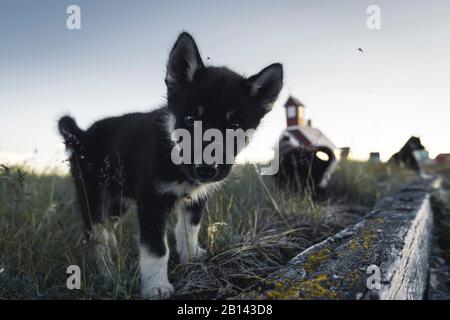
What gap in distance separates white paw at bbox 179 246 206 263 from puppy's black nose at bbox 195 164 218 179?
2.51ft

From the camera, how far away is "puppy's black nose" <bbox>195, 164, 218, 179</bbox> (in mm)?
2783

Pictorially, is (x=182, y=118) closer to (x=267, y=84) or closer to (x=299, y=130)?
(x=267, y=84)

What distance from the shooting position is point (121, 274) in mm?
2992

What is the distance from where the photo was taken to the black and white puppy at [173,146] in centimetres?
294

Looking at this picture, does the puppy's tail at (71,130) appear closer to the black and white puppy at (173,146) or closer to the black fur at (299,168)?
the black and white puppy at (173,146)

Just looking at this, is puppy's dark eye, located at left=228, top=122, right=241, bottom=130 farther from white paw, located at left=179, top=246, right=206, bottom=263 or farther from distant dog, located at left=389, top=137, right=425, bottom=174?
distant dog, located at left=389, top=137, right=425, bottom=174

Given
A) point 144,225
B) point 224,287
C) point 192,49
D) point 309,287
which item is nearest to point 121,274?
point 144,225

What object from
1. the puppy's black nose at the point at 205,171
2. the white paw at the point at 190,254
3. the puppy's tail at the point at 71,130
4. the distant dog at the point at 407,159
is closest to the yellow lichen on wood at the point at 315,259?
the puppy's black nose at the point at 205,171

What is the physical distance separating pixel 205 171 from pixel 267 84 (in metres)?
0.96

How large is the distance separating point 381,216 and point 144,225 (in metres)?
2.19

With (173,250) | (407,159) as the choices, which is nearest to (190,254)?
(173,250)

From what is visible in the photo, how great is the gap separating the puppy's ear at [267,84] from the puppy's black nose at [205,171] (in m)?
0.81

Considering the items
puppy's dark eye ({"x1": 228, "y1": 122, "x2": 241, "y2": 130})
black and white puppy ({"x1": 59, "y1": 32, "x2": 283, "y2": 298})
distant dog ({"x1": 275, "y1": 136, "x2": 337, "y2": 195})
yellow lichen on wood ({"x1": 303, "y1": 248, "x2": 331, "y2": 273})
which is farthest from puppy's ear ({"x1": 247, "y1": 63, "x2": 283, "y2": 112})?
distant dog ({"x1": 275, "y1": 136, "x2": 337, "y2": 195})
